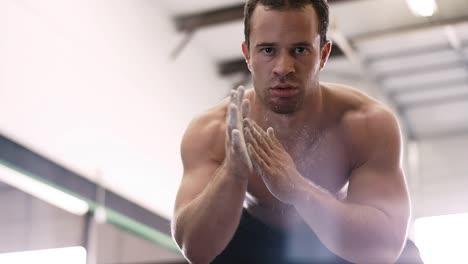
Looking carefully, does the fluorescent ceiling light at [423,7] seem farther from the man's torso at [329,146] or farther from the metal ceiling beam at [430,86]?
the man's torso at [329,146]

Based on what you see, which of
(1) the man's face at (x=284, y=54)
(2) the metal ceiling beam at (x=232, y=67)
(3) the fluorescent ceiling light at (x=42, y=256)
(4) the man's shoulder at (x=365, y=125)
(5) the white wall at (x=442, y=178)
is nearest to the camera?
(1) the man's face at (x=284, y=54)

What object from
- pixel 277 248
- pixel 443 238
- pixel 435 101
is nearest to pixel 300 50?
pixel 277 248

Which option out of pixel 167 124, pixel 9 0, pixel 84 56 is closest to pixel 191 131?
pixel 9 0

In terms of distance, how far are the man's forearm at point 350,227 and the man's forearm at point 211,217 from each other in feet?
0.50

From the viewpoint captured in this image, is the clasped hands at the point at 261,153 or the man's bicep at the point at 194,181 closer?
the clasped hands at the point at 261,153

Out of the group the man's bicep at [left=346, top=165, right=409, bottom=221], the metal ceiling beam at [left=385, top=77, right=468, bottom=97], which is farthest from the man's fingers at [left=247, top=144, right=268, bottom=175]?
Answer: the metal ceiling beam at [left=385, top=77, right=468, bottom=97]

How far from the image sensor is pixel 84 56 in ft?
14.5

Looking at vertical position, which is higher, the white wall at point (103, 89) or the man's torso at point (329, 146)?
the white wall at point (103, 89)

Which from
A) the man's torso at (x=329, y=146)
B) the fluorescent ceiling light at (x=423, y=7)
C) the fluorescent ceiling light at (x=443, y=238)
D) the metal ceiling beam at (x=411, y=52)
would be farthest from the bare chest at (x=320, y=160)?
the fluorescent ceiling light at (x=443, y=238)

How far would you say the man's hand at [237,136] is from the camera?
179 centimetres

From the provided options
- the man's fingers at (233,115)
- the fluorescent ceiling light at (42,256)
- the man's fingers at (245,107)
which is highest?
the fluorescent ceiling light at (42,256)

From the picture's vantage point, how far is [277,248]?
232 centimetres

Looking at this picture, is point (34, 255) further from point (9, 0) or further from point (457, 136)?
point (457, 136)

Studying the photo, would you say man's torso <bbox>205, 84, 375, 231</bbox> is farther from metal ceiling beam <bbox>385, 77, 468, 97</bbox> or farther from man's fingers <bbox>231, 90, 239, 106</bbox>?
Result: metal ceiling beam <bbox>385, 77, 468, 97</bbox>
